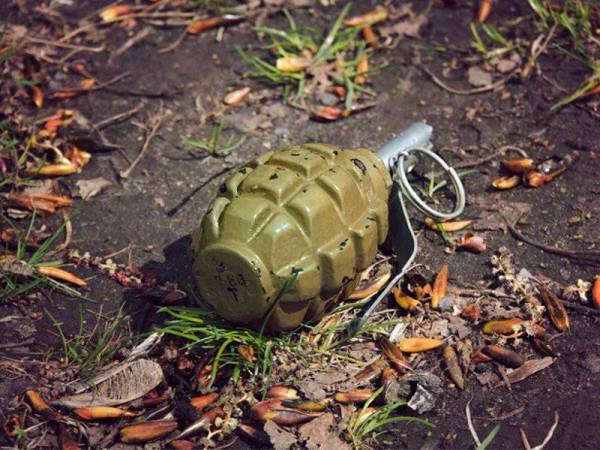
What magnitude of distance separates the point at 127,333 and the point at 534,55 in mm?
2739

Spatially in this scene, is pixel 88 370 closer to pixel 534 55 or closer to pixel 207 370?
pixel 207 370

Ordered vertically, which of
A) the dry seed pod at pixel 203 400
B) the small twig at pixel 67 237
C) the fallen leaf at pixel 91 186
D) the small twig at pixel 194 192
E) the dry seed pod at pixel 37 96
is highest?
the dry seed pod at pixel 37 96

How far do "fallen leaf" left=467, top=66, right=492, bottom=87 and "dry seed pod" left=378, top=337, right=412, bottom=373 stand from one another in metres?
1.86

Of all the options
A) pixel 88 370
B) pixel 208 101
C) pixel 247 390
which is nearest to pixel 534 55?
pixel 208 101

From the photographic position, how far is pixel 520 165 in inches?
164

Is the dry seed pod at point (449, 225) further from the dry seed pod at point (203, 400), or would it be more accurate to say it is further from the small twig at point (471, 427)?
the dry seed pod at point (203, 400)

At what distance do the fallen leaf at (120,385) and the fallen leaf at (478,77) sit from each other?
8.00 ft

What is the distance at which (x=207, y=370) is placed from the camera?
3412 millimetres

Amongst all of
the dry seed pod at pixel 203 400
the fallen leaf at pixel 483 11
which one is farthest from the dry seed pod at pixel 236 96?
the dry seed pod at pixel 203 400

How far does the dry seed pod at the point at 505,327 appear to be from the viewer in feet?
11.5

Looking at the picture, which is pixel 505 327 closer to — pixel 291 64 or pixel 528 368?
pixel 528 368

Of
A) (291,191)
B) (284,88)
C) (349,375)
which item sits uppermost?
(291,191)

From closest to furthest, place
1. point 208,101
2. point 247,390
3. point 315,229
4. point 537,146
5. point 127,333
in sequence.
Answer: point 315,229 → point 247,390 → point 127,333 → point 537,146 → point 208,101

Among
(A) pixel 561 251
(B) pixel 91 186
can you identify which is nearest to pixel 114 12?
(B) pixel 91 186
